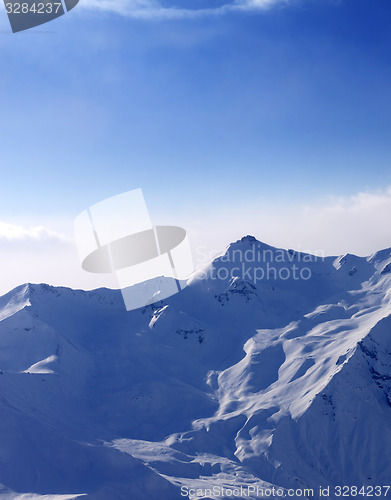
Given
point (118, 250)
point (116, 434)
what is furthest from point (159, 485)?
point (118, 250)

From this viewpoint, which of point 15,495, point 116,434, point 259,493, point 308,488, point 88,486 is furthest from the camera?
point 116,434

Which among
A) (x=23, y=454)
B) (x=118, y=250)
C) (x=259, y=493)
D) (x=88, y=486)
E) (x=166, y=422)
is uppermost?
(x=118, y=250)

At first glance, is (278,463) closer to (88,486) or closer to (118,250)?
(88,486)

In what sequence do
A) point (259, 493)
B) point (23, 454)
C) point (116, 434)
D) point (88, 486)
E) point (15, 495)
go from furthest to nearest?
point (116, 434)
point (259, 493)
point (23, 454)
point (88, 486)
point (15, 495)

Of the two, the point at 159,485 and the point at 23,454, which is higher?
the point at 23,454

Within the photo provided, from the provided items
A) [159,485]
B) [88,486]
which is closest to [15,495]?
[88,486]

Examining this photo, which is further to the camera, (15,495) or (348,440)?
(348,440)

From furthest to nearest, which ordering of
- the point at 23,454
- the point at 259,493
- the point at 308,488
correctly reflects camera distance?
the point at 308,488
the point at 259,493
the point at 23,454

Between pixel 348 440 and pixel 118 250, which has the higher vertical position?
pixel 118 250

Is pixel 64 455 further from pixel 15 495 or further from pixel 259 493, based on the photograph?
pixel 259 493
